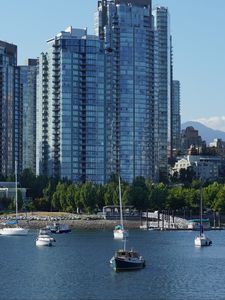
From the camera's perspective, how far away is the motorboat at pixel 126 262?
93.9 m

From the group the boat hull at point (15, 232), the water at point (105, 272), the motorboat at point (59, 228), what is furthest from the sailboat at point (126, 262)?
the motorboat at point (59, 228)

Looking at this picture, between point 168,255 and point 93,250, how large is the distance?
12831 millimetres

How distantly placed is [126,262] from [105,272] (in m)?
2.53

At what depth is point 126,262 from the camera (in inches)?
3706

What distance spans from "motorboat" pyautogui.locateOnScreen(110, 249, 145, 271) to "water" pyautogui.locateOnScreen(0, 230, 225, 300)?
0.95 metres

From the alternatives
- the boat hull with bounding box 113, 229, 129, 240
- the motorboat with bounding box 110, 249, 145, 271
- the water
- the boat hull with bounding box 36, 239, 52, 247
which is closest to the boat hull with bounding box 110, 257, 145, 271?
the motorboat with bounding box 110, 249, 145, 271

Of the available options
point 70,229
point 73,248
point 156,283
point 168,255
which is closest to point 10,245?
point 73,248

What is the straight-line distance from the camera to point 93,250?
414ft

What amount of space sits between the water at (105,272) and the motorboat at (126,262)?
95 cm

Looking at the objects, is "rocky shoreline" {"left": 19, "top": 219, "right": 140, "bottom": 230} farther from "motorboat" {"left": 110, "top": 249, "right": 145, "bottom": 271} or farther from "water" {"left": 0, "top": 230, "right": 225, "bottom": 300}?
"motorboat" {"left": 110, "top": 249, "right": 145, "bottom": 271}

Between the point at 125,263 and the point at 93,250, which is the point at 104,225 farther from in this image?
the point at 125,263

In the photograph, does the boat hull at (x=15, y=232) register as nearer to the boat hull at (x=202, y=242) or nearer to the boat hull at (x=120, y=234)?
the boat hull at (x=120, y=234)

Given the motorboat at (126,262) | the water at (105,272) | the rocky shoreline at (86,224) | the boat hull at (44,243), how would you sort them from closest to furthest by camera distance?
the water at (105,272)
the motorboat at (126,262)
the boat hull at (44,243)
the rocky shoreline at (86,224)

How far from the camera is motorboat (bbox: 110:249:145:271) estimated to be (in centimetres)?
9394
